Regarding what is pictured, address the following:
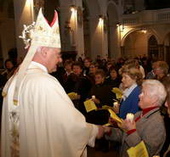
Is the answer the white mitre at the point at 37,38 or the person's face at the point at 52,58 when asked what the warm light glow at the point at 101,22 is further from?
the person's face at the point at 52,58

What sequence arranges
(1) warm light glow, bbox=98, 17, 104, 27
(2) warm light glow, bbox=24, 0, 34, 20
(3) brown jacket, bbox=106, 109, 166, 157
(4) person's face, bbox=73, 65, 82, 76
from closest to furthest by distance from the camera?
(3) brown jacket, bbox=106, 109, 166, 157 → (4) person's face, bbox=73, 65, 82, 76 → (2) warm light glow, bbox=24, 0, 34, 20 → (1) warm light glow, bbox=98, 17, 104, 27

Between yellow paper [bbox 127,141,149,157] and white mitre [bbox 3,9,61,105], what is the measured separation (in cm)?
129

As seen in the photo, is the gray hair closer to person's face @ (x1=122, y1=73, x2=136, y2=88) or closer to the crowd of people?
the crowd of people

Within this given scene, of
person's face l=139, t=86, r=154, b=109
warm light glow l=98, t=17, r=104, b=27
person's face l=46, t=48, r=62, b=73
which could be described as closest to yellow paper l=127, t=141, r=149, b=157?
person's face l=139, t=86, r=154, b=109

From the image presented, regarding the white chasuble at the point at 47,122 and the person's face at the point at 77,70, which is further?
the person's face at the point at 77,70

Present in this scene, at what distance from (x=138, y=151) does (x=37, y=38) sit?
5.23 ft

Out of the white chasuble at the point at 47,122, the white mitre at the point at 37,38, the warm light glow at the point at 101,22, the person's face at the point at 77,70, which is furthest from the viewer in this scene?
the warm light glow at the point at 101,22

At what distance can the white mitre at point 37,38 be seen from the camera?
2973 mm

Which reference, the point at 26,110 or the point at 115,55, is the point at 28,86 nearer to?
the point at 26,110

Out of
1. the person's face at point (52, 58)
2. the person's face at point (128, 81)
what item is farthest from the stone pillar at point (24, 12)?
the person's face at point (52, 58)

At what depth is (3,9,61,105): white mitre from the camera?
2.97 m

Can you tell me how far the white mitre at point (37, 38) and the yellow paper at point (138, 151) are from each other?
1289mm

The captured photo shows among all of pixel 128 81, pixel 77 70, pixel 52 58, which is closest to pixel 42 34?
pixel 52 58

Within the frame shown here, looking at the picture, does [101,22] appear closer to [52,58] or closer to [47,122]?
[52,58]
